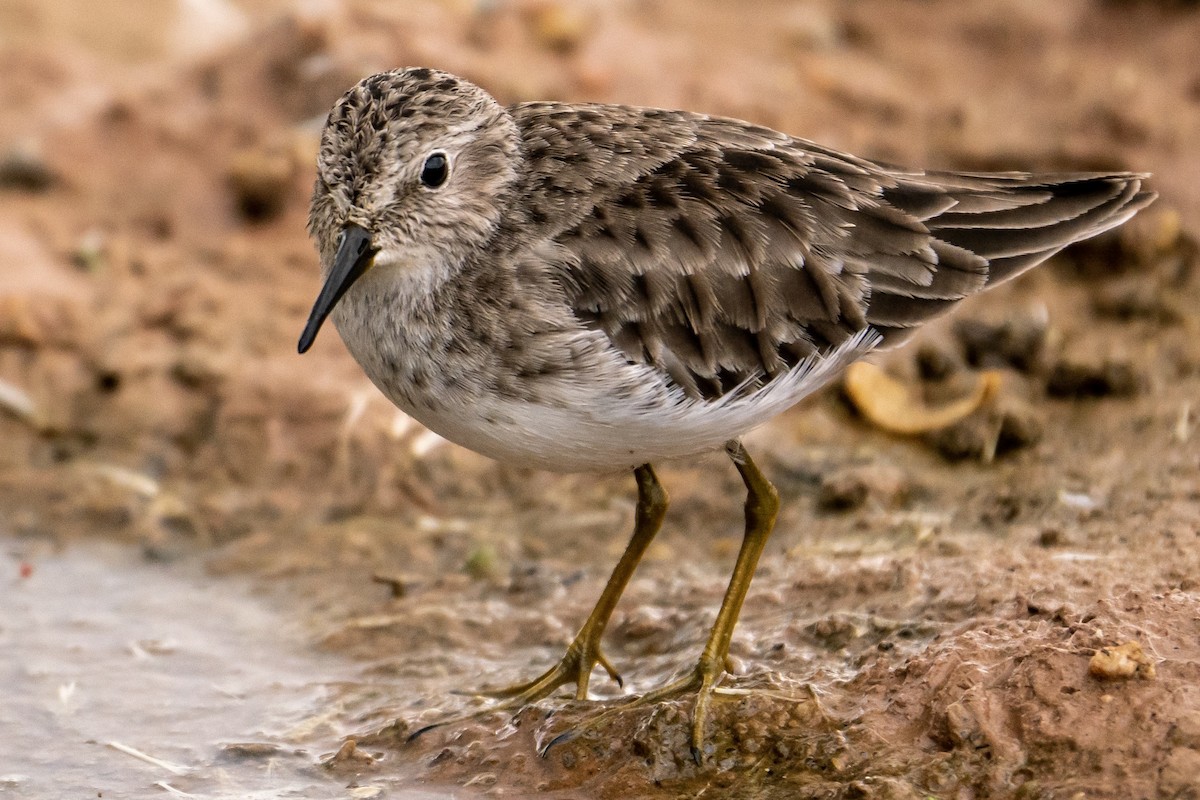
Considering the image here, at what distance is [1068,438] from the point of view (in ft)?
25.9

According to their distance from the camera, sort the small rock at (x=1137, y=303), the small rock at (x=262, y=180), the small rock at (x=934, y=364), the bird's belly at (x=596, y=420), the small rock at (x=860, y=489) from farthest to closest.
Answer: the small rock at (x=262, y=180) < the small rock at (x=1137, y=303) < the small rock at (x=934, y=364) < the small rock at (x=860, y=489) < the bird's belly at (x=596, y=420)

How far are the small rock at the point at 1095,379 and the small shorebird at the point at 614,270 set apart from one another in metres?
1.81

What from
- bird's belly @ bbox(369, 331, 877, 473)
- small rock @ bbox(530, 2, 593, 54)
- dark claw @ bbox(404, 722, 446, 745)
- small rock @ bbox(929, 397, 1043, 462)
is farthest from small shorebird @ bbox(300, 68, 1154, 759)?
small rock @ bbox(530, 2, 593, 54)

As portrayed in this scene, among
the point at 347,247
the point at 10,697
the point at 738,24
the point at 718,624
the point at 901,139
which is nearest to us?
the point at 347,247

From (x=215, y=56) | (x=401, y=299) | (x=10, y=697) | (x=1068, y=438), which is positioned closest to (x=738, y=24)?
(x=215, y=56)

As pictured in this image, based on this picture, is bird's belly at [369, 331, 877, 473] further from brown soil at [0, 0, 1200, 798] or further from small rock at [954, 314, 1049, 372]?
small rock at [954, 314, 1049, 372]

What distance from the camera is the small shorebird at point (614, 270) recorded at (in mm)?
5609

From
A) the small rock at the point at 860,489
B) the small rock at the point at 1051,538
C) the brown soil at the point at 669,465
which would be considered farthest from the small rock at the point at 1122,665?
the small rock at the point at 860,489

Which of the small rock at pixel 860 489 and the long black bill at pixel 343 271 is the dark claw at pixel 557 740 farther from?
the small rock at pixel 860 489

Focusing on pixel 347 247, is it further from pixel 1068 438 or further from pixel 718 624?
pixel 1068 438

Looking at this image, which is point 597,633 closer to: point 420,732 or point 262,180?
point 420,732

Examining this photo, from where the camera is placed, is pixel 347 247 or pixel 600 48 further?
pixel 600 48

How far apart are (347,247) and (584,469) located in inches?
45.7

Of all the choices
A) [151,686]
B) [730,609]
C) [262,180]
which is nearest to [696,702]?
[730,609]
